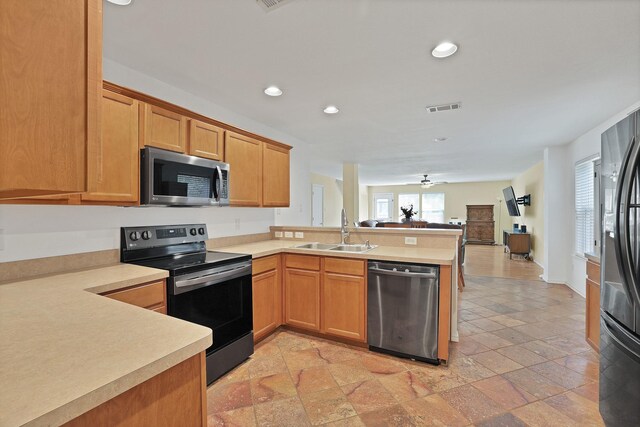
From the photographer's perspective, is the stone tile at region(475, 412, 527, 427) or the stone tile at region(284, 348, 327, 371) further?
the stone tile at region(284, 348, 327, 371)

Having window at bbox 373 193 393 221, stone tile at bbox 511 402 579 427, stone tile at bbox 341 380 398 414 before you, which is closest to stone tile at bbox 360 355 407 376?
stone tile at bbox 341 380 398 414

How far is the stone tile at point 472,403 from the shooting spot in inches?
72.8

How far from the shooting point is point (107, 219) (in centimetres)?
221

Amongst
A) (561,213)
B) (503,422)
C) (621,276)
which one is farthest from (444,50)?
(561,213)

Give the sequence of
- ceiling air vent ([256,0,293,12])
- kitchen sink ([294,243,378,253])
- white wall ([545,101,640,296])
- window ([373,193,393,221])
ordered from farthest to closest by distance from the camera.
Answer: window ([373,193,393,221])
white wall ([545,101,640,296])
kitchen sink ([294,243,378,253])
ceiling air vent ([256,0,293,12])

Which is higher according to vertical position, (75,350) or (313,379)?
(75,350)

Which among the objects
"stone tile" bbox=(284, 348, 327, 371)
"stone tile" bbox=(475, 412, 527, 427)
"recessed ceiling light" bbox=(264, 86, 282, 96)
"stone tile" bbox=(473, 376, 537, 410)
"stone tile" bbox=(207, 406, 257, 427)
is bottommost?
"stone tile" bbox=(207, 406, 257, 427)

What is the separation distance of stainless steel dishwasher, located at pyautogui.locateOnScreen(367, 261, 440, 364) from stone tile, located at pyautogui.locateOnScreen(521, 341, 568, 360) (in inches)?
40.2

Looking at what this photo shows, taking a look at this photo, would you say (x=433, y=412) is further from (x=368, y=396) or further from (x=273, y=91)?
(x=273, y=91)

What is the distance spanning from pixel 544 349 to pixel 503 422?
1.32 meters

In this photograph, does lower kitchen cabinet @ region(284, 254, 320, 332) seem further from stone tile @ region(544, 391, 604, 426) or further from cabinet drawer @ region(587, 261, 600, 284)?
cabinet drawer @ region(587, 261, 600, 284)

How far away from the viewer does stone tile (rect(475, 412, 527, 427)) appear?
5.77 ft

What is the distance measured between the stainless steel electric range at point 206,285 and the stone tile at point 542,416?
6.50ft

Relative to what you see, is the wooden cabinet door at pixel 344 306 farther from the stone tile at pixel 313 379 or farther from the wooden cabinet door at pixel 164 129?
the wooden cabinet door at pixel 164 129
